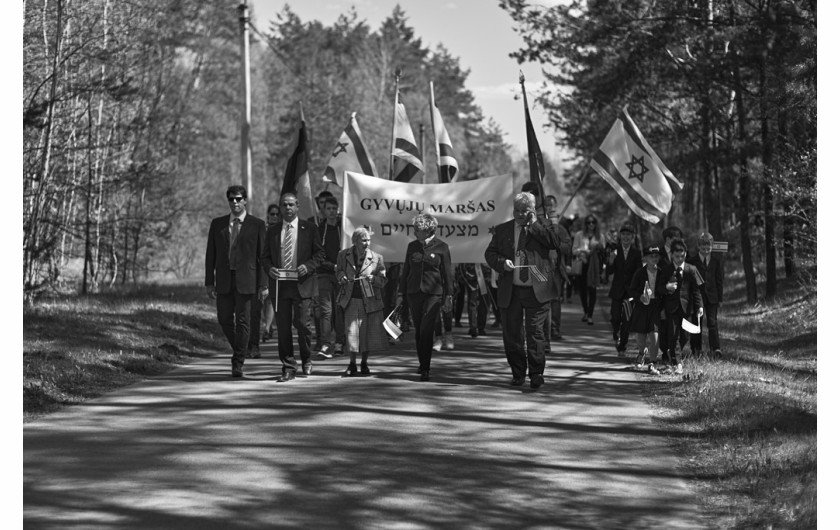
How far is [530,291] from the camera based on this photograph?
1236cm

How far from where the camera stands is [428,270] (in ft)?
43.3

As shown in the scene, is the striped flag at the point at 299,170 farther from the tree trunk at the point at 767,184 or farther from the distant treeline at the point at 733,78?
the tree trunk at the point at 767,184

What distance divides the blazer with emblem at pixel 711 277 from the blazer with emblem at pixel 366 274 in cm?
402

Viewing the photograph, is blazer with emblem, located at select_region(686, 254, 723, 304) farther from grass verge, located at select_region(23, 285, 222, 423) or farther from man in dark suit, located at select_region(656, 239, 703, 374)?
grass verge, located at select_region(23, 285, 222, 423)

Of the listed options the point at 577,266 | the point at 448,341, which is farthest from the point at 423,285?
the point at 577,266

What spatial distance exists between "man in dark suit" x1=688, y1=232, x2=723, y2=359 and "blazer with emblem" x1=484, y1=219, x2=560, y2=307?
111 inches

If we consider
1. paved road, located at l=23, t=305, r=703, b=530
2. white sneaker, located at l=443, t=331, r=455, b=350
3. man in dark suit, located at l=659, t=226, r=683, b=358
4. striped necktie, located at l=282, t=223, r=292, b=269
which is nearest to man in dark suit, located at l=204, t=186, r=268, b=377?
striped necktie, located at l=282, t=223, r=292, b=269

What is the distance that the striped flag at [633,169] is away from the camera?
15359mm

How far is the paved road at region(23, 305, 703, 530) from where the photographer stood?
22.6ft

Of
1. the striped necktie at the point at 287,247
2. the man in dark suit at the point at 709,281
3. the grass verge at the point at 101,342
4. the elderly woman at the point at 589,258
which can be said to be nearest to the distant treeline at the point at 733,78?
the elderly woman at the point at 589,258

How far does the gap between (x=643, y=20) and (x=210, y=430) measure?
17.5 meters

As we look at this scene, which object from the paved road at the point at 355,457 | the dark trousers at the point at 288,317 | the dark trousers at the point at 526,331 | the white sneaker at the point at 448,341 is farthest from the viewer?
the white sneaker at the point at 448,341

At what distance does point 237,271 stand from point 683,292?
5298 mm

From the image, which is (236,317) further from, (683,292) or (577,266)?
(577,266)
